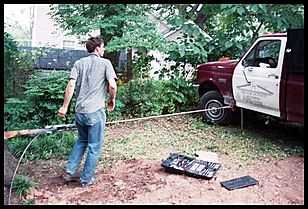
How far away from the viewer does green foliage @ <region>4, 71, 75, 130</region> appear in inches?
211

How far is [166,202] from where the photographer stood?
3.30 m

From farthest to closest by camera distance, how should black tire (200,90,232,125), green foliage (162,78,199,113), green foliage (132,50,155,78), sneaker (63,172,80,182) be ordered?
green foliage (132,50,155,78), green foliage (162,78,199,113), black tire (200,90,232,125), sneaker (63,172,80,182)

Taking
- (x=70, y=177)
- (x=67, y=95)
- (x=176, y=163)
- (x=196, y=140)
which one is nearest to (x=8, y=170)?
(x=70, y=177)

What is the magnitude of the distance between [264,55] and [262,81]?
0.57 meters

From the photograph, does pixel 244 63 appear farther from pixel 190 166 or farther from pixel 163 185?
pixel 163 185

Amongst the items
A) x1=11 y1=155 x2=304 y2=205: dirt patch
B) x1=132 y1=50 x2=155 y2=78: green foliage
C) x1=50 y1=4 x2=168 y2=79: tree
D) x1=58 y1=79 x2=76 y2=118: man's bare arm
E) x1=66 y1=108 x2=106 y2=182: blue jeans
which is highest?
x1=50 y1=4 x2=168 y2=79: tree

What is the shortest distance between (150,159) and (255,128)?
99.1 inches

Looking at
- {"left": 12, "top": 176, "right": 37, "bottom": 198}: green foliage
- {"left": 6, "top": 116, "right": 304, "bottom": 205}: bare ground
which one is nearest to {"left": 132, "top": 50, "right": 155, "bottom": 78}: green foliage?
{"left": 6, "top": 116, "right": 304, "bottom": 205}: bare ground

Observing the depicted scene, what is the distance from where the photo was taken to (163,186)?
3.65m

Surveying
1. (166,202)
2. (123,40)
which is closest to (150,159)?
(166,202)

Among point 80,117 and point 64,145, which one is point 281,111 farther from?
point 64,145

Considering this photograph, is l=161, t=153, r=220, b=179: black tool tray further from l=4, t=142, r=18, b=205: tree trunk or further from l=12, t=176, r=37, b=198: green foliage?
l=4, t=142, r=18, b=205: tree trunk

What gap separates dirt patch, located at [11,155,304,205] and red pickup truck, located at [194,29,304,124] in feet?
3.12

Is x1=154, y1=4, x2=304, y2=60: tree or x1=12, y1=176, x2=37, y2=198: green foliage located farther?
x1=154, y1=4, x2=304, y2=60: tree
